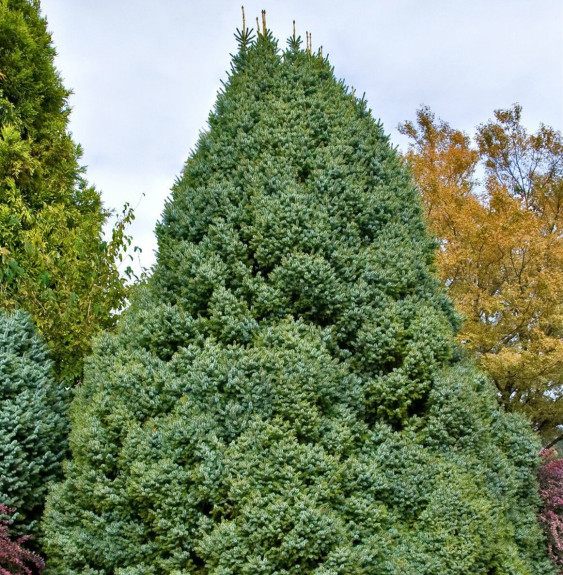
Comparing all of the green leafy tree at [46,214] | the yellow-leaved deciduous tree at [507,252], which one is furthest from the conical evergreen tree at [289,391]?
the yellow-leaved deciduous tree at [507,252]

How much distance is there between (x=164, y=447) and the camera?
3150 mm

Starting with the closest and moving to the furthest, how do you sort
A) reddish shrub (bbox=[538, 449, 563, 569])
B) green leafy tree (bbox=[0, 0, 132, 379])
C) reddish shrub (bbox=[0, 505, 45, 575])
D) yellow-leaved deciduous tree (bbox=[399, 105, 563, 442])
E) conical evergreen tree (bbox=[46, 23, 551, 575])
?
conical evergreen tree (bbox=[46, 23, 551, 575]) → reddish shrub (bbox=[0, 505, 45, 575]) → reddish shrub (bbox=[538, 449, 563, 569]) → green leafy tree (bbox=[0, 0, 132, 379]) → yellow-leaved deciduous tree (bbox=[399, 105, 563, 442])

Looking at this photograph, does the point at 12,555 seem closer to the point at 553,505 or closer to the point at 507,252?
the point at 553,505

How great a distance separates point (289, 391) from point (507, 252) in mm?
10777

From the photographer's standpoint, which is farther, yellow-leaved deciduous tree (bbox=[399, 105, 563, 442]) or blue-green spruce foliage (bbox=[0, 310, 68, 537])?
yellow-leaved deciduous tree (bbox=[399, 105, 563, 442])

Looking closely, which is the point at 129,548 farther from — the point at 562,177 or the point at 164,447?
the point at 562,177

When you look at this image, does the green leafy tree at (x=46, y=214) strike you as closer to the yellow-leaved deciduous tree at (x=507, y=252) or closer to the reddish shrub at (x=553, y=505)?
the reddish shrub at (x=553, y=505)

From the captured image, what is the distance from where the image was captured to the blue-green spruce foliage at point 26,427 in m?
3.78

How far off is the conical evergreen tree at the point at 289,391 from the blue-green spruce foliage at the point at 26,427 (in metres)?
0.29

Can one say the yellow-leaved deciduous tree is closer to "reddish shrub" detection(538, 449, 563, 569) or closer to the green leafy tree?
"reddish shrub" detection(538, 449, 563, 569)

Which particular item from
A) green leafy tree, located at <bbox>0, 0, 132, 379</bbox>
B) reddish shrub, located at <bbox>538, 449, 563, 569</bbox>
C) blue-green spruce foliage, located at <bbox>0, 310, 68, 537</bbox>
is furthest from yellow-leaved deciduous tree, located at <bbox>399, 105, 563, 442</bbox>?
blue-green spruce foliage, located at <bbox>0, 310, 68, 537</bbox>

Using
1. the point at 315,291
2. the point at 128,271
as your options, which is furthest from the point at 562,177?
the point at 315,291

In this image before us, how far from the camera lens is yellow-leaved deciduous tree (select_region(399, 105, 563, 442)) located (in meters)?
12.0

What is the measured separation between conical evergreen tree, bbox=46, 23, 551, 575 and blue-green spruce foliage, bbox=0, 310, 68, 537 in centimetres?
29
